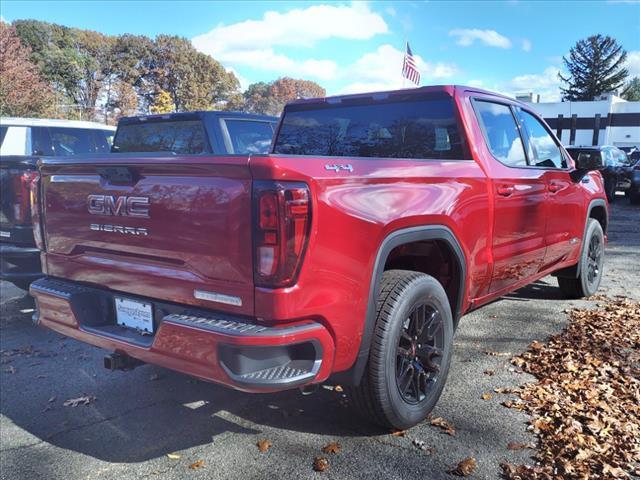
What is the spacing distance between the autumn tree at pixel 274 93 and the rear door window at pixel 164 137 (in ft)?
256

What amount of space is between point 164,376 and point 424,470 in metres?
2.15

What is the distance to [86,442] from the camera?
309 centimetres

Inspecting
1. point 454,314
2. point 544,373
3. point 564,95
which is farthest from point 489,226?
point 564,95

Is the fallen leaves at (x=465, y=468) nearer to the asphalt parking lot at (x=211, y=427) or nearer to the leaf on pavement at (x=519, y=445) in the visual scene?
the asphalt parking lot at (x=211, y=427)

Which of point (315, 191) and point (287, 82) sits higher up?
point (287, 82)

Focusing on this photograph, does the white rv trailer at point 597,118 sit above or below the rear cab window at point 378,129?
above

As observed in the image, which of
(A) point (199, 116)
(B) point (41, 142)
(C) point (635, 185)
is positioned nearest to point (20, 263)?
(A) point (199, 116)

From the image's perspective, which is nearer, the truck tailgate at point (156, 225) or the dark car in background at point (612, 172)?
the truck tailgate at point (156, 225)

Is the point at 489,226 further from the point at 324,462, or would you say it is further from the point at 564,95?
the point at 564,95

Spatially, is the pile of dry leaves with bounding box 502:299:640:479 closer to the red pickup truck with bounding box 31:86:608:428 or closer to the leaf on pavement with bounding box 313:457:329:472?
the red pickup truck with bounding box 31:86:608:428

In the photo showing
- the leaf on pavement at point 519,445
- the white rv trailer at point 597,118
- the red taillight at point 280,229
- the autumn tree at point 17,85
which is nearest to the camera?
the red taillight at point 280,229

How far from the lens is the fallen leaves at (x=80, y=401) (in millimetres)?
A: 3574

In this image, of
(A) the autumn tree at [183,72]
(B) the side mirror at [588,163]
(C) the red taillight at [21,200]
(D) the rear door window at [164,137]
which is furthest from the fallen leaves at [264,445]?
(A) the autumn tree at [183,72]

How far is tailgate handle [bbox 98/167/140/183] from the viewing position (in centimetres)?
272
